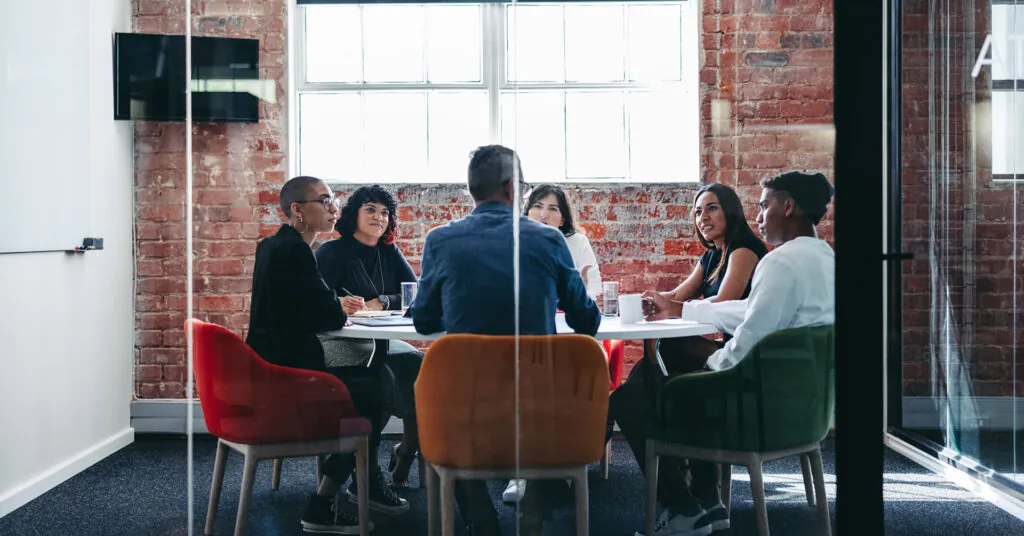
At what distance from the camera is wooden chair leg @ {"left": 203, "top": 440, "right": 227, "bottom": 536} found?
8.23 feet

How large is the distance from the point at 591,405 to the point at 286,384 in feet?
3.35

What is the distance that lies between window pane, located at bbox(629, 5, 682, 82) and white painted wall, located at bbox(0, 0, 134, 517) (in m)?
1.80

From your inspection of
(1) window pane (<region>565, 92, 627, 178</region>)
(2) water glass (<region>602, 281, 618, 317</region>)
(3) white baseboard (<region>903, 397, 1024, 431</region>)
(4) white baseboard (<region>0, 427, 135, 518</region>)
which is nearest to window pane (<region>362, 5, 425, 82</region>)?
(1) window pane (<region>565, 92, 627, 178</region>)

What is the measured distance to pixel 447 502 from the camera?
2.40 meters

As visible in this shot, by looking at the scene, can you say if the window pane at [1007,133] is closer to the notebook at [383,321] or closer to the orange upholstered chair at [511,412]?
the orange upholstered chair at [511,412]

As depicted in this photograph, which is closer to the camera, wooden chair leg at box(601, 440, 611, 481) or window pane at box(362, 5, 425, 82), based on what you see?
wooden chair leg at box(601, 440, 611, 481)

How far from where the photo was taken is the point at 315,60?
8.23 feet

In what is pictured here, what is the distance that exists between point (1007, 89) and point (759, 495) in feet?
7.78

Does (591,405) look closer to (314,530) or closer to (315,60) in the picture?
(314,530)

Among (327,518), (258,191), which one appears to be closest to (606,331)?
(327,518)

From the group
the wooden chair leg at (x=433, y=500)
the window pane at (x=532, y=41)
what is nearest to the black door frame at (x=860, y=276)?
the window pane at (x=532, y=41)

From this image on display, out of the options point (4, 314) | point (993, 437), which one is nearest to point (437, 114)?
point (4, 314)

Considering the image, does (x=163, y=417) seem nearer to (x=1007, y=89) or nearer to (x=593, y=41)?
(x=593, y=41)

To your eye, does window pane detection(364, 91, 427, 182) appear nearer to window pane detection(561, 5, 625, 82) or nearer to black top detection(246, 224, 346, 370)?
black top detection(246, 224, 346, 370)
